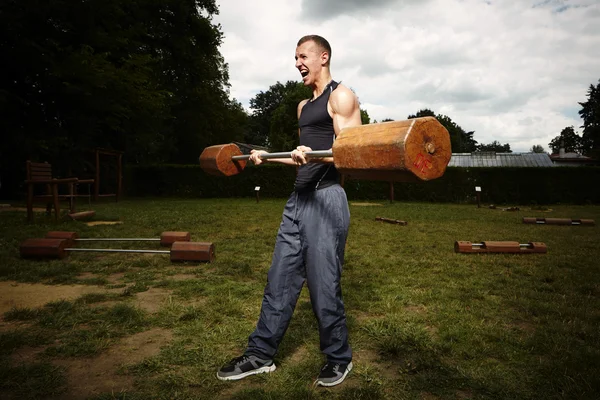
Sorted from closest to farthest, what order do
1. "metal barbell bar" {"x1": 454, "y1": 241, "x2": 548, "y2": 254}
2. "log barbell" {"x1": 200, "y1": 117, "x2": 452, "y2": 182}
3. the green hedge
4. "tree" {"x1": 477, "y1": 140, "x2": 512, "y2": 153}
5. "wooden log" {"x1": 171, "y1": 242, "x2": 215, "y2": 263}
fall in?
"log barbell" {"x1": 200, "y1": 117, "x2": 452, "y2": 182}
"wooden log" {"x1": 171, "y1": 242, "x2": 215, "y2": 263}
"metal barbell bar" {"x1": 454, "y1": 241, "x2": 548, "y2": 254}
the green hedge
"tree" {"x1": 477, "y1": 140, "x2": 512, "y2": 153}

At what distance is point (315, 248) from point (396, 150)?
3.22 ft

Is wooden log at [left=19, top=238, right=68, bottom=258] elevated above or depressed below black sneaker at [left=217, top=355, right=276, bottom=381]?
above

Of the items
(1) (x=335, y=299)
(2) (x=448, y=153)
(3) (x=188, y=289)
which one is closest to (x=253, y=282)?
(3) (x=188, y=289)

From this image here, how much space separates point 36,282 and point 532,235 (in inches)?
388

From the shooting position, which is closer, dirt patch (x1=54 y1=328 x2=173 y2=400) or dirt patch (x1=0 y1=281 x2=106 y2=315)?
dirt patch (x1=54 y1=328 x2=173 y2=400)

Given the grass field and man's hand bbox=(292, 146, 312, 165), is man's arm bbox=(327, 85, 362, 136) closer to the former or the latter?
man's hand bbox=(292, 146, 312, 165)

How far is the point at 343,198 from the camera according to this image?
2.75 metres

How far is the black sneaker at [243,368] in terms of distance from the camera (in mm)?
2605

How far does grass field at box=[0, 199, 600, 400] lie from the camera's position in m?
2.54

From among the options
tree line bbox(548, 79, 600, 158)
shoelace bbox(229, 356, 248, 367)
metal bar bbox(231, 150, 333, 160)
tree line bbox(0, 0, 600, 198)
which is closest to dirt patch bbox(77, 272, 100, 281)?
shoelace bbox(229, 356, 248, 367)

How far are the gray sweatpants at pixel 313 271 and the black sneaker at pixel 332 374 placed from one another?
0.14 feet

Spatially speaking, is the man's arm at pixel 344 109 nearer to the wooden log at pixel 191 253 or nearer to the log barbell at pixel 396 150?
the log barbell at pixel 396 150

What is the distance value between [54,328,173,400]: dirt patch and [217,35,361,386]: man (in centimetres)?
71

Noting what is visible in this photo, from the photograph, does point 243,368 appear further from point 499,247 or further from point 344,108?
point 499,247
